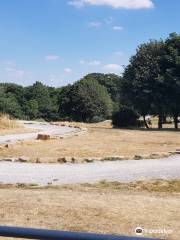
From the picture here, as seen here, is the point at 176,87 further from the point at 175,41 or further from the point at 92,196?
the point at 92,196

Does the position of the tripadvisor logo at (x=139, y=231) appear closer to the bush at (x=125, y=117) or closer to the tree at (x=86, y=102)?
the bush at (x=125, y=117)

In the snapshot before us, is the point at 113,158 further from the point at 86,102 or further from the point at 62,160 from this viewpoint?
the point at 86,102

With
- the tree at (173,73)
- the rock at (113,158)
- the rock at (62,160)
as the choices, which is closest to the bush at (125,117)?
the tree at (173,73)

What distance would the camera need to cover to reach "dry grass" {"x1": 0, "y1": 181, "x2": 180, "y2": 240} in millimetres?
7949

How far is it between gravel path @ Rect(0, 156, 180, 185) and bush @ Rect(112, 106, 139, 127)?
29287 mm

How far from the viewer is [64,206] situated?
927 cm

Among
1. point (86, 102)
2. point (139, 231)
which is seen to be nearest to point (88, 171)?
point (139, 231)

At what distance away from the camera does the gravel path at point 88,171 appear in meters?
13.7

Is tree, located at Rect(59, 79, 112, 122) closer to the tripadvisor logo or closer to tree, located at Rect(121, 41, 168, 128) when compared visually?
tree, located at Rect(121, 41, 168, 128)

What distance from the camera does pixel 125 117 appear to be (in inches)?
1868

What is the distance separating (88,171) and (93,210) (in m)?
6.34

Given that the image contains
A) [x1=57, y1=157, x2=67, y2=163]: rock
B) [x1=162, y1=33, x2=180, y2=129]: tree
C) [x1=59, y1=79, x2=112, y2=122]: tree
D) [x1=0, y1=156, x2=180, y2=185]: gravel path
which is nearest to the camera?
[x1=0, y1=156, x2=180, y2=185]: gravel path

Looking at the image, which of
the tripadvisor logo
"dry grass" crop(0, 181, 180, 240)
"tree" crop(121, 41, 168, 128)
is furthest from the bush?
the tripadvisor logo

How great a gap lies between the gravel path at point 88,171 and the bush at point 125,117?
29.3m
